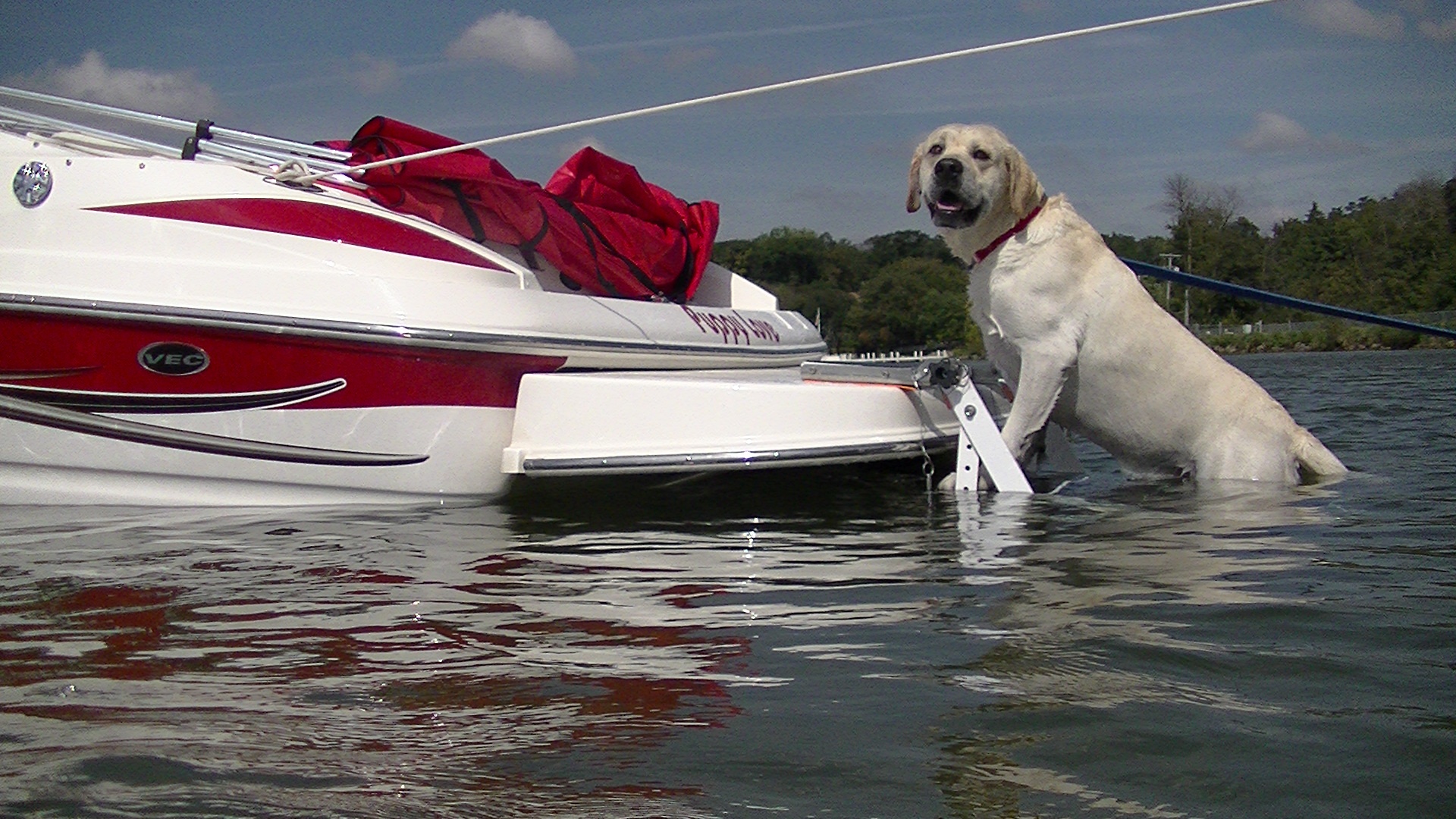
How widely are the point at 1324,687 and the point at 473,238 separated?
4224mm

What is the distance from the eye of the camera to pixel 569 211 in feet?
20.2

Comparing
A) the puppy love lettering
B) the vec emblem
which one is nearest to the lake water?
the vec emblem

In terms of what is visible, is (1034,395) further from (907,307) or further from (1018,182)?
(907,307)

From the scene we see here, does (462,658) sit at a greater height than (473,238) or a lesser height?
lesser

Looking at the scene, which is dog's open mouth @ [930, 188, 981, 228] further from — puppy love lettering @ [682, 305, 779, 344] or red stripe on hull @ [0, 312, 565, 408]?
red stripe on hull @ [0, 312, 565, 408]

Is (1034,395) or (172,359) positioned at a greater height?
(172,359)

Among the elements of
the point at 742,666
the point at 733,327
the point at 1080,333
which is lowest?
the point at 742,666

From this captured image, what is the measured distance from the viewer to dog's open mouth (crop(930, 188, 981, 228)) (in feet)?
18.2

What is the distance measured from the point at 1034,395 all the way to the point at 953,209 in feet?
2.98

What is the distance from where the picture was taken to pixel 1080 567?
12.5 feet

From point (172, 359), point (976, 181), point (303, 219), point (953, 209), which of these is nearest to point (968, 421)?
point (953, 209)

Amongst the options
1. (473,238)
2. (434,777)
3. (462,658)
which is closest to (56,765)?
(434,777)

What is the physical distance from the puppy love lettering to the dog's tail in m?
2.86

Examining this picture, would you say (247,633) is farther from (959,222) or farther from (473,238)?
(959,222)
